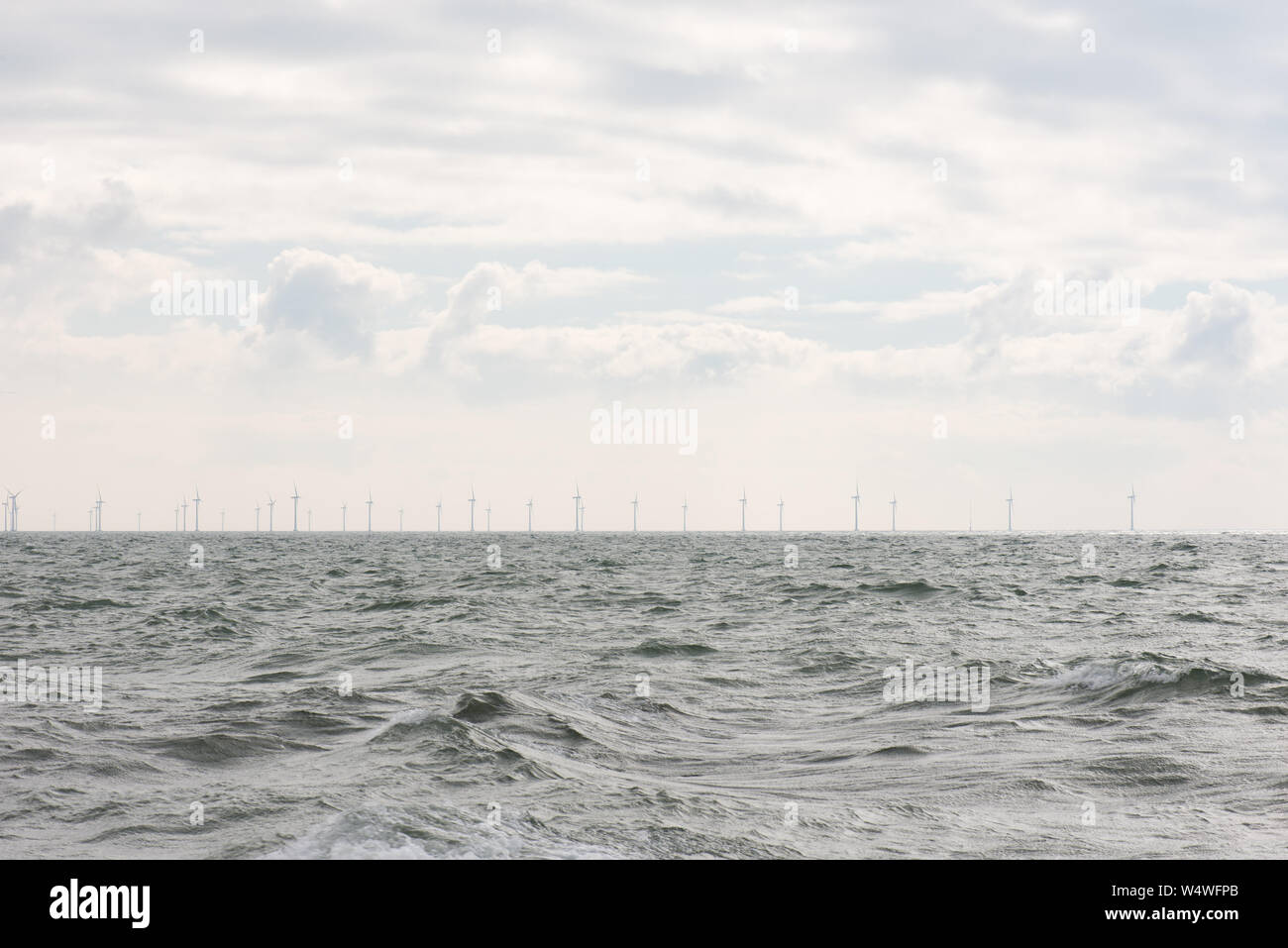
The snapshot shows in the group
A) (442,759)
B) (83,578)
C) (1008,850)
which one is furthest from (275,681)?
(83,578)

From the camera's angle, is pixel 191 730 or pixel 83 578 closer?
pixel 191 730

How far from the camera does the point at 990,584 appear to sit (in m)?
53.0

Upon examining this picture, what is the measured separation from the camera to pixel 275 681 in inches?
899

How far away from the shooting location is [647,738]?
17.5m

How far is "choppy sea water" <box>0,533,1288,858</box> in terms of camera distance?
11.4 meters

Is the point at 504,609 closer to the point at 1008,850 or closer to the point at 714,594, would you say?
the point at 714,594

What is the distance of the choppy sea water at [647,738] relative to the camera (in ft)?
37.4

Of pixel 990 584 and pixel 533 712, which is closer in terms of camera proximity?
pixel 533 712

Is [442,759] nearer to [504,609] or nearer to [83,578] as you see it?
[504,609]

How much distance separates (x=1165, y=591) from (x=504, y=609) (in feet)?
91.5

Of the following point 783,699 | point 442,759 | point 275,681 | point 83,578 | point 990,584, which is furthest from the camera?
point 83,578
